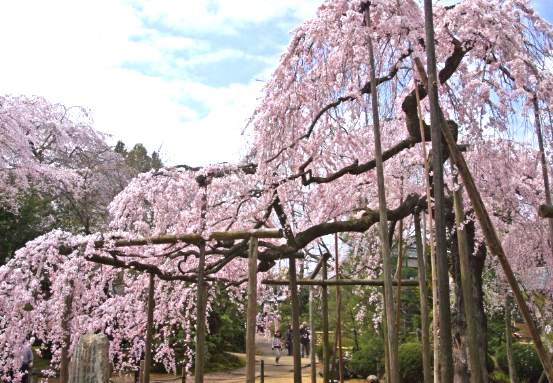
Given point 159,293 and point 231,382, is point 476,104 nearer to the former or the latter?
point 159,293

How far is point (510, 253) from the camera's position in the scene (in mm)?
8461

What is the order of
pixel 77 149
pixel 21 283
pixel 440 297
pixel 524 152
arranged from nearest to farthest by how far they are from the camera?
pixel 440 297
pixel 21 283
pixel 524 152
pixel 77 149

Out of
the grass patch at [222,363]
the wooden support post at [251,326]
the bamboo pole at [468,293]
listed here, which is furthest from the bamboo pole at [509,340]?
the grass patch at [222,363]

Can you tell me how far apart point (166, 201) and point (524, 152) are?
17.4ft

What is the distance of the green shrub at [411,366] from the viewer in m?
11.2

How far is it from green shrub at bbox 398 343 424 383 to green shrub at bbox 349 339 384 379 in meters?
1.32

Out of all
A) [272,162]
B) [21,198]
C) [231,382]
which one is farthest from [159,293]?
[21,198]

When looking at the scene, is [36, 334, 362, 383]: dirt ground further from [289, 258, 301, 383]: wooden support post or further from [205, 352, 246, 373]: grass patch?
[289, 258, 301, 383]: wooden support post

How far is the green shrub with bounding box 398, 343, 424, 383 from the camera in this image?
1118 centimetres

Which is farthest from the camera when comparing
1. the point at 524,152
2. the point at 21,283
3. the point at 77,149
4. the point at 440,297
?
the point at 77,149

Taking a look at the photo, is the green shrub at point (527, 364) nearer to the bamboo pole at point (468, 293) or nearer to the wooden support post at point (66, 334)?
the bamboo pole at point (468, 293)

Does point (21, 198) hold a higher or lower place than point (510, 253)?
higher

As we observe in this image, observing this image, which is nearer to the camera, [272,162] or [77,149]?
[272,162]

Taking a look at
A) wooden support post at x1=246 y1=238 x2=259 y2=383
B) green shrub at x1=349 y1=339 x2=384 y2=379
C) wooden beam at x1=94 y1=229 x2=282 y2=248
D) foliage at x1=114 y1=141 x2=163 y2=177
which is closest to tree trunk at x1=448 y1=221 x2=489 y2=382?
wooden beam at x1=94 y1=229 x2=282 y2=248
